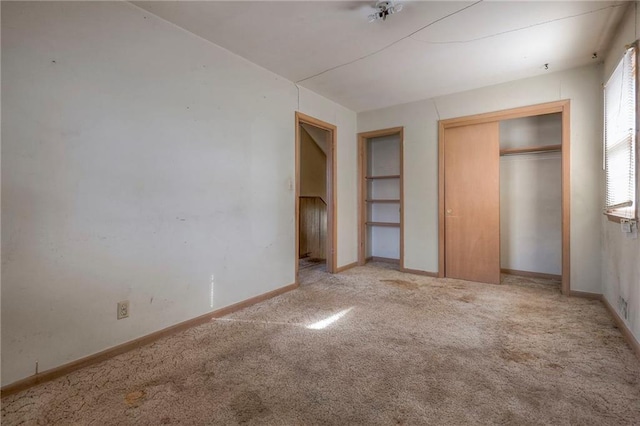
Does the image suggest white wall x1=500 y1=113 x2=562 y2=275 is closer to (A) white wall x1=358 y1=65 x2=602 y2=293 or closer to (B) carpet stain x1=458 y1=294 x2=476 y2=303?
(A) white wall x1=358 y1=65 x2=602 y2=293

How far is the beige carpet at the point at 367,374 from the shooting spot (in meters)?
1.43

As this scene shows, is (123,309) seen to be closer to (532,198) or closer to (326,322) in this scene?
(326,322)

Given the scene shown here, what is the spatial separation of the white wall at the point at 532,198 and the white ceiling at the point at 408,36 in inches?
35.9

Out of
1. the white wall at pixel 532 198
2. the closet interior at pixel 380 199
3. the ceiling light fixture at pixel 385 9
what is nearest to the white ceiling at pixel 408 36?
the ceiling light fixture at pixel 385 9

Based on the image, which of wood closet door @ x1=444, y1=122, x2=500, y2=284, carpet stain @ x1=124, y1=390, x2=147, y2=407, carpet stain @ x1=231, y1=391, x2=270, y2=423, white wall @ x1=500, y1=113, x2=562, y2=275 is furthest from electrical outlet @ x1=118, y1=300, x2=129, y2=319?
white wall @ x1=500, y1=113, x2=562, y2=275

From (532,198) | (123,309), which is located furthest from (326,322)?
(532,198)

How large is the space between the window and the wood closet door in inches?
41.2

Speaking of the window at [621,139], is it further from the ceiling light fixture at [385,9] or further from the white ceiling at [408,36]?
the ceiling light fixture at [385,9]

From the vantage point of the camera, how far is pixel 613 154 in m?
2.54

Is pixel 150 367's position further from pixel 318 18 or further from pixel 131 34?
pixel 318 18

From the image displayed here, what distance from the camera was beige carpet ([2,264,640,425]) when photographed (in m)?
1.43

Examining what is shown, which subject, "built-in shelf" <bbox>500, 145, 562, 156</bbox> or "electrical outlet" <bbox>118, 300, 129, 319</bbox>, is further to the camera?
"built-in shelf" <bbox>500, 145, 562, 156</bbox>

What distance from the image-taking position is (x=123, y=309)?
204cm

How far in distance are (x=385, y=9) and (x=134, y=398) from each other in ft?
9.58
